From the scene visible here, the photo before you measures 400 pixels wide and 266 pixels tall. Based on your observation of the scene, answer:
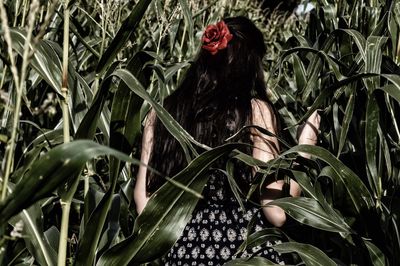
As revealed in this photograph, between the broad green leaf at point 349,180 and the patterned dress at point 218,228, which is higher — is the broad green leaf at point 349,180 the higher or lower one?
the higher one

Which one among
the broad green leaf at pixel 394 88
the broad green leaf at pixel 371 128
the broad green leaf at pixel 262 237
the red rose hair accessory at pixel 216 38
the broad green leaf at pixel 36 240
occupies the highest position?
the red rose hair accessory at pixel 216 38

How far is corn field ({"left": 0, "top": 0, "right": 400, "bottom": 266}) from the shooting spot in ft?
3.08

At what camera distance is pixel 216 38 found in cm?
178

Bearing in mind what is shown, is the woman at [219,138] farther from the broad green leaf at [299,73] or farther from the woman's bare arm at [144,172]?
the broad green leaf at [299,73]

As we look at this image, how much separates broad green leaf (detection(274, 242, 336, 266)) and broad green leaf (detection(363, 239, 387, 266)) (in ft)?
0.38

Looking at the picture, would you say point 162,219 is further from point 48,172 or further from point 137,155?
point 137,155

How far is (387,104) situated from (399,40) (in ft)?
0.81

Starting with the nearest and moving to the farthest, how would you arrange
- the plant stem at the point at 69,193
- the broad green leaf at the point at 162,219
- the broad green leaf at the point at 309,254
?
the plant stem at the point at 69,193, the broad green leaf at the point at 162,219, the broad green leaf at the point at 309,254

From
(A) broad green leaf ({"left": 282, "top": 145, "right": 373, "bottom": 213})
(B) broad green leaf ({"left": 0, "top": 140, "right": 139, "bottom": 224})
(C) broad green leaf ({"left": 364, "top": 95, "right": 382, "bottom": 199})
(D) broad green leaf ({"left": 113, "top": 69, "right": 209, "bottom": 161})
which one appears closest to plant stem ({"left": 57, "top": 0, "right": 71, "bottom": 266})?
(D) broad green leaf ({"left": 113, "top": 69, "right": 209, "bottom": 161})

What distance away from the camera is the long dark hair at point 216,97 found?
1.77 meters

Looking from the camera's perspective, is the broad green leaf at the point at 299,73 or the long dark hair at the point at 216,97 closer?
the long dark hair at the point at 216,97

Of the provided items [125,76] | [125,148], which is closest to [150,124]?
[125,148]

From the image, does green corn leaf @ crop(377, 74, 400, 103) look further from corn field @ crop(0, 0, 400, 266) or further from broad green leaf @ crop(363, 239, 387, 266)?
broad green leaf @ crop(363, 239, 387, 266)

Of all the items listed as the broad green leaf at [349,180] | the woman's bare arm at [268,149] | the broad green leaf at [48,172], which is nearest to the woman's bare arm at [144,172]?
the woman's bare arm at [268,149]
